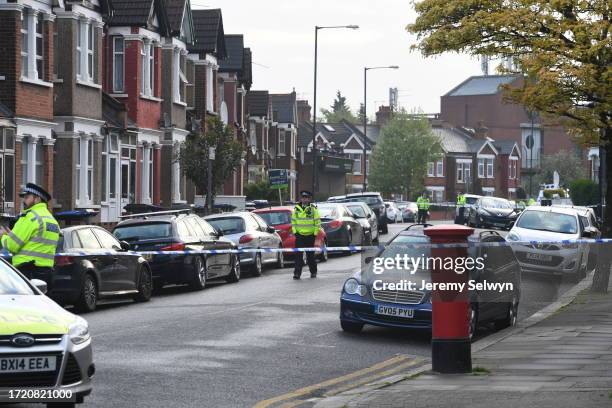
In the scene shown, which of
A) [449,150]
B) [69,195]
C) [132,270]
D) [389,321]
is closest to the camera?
[389,321]

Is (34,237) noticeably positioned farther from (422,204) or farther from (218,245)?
(422,204)

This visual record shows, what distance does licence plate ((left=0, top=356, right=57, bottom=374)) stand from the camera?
8.93m

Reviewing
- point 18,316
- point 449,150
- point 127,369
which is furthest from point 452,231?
point 449,150

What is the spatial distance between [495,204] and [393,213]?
19.2 meters

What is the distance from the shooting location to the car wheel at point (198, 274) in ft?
75.8

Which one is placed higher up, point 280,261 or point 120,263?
point 120,263

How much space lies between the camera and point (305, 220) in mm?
25828

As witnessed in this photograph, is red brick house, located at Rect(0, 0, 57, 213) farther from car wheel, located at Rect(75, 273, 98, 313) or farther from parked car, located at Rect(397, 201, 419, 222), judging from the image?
parked car, located at Rect(397, 201, 419, 222)

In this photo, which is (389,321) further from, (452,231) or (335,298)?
(335,298)

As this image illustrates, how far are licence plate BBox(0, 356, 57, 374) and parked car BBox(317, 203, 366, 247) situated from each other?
23.8 metres

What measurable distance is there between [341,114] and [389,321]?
530 feet

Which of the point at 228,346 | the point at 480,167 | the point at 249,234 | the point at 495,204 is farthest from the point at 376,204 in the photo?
the point at 480,167

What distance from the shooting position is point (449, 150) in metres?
120

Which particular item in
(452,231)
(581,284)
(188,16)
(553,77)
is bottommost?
(581,284)
